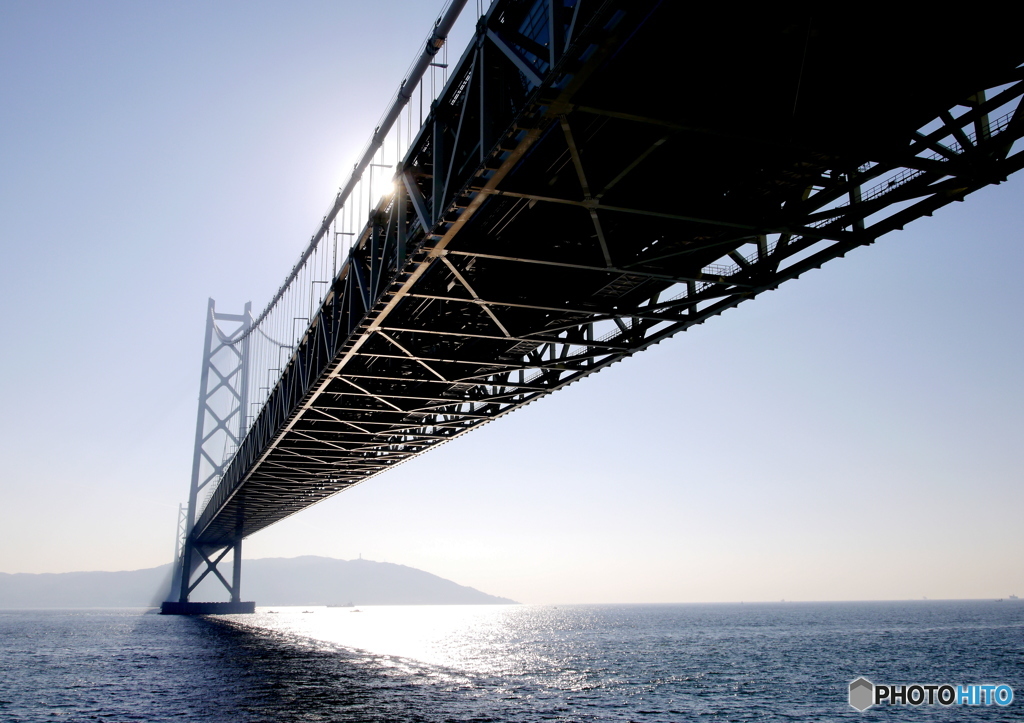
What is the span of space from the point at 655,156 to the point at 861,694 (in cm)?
2794

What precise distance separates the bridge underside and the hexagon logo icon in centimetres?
1818

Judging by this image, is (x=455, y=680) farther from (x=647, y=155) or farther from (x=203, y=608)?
(x=203, y=608)

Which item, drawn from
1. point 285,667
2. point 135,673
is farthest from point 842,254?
point 135,673

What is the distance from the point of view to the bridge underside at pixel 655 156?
9883 mm

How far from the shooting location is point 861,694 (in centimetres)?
3159

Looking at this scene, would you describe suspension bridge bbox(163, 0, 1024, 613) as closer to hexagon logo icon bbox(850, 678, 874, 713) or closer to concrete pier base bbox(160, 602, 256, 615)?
hexagon logo icon bbox(850, 678, 874, 713)

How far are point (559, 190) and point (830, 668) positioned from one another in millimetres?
38581

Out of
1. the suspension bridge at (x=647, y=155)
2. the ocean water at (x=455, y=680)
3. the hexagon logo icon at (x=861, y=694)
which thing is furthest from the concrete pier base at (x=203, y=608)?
the suspension bridge at (x=647, y=155)

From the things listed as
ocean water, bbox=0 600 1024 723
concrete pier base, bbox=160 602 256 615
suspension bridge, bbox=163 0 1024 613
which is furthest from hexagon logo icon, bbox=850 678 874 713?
concrete pier base, bbox=160 602 256 615

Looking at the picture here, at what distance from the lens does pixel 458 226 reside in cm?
1357

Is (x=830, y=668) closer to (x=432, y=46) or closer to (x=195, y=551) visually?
(x=432, y=46)

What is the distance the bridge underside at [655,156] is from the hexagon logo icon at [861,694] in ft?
59.6

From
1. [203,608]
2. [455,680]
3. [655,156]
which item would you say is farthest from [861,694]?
[203,608]

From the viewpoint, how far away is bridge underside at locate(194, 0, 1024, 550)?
32.4 ft
